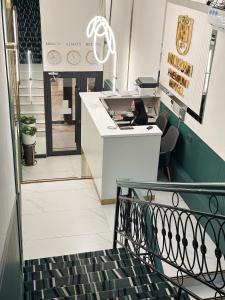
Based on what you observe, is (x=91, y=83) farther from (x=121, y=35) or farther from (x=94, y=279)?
(x=94, y=279)

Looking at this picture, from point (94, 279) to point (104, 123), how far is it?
11.1 feet

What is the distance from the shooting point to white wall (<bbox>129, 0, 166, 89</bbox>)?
334 inches

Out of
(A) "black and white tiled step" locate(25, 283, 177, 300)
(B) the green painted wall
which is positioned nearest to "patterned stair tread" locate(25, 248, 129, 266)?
(A) "black and white tiled step" locate(25, 283, 177, 300)

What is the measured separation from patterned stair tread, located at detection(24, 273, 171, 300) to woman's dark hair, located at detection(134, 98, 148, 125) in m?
4.39

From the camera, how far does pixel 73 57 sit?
1020 centimetres

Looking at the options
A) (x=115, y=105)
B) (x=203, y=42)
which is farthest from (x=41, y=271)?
(x=115, y=105)

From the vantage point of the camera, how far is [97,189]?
24.1ft

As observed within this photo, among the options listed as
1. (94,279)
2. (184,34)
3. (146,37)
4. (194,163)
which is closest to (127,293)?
(94,279)

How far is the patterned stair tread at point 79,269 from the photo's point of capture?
4305 mm

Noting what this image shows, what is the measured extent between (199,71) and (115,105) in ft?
8.65

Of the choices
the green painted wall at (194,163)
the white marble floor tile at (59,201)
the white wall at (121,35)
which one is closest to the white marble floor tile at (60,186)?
the white marble floor tile at (59,201)

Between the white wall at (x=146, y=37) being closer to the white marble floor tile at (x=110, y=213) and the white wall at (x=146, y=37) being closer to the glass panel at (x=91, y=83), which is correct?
the glass panel at (x=91, y=83)

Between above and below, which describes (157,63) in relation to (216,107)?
above

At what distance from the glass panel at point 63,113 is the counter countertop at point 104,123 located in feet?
8.45
